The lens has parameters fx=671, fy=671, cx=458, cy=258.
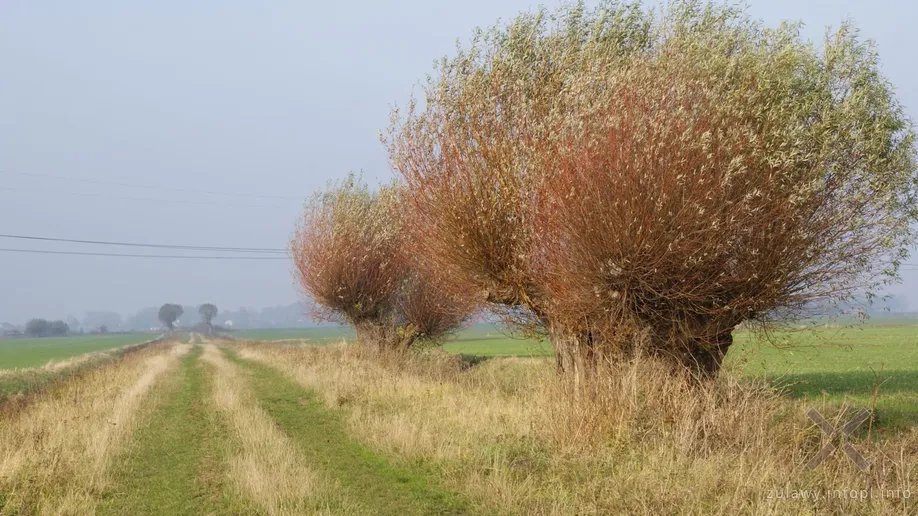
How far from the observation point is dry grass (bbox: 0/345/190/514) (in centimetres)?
992

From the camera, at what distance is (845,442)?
929 cm

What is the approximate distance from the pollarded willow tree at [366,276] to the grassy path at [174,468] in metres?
16.2

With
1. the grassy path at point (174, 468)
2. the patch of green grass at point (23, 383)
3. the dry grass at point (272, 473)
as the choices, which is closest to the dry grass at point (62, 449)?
the grassy path at point (174, 468)

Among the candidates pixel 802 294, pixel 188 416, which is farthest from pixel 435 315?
pixel 802 294

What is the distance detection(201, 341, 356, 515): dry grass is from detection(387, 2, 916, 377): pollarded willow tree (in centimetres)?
636

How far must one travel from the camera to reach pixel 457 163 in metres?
17.0

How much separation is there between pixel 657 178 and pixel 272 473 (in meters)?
8.46

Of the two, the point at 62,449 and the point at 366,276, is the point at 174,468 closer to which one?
the point at 62,449

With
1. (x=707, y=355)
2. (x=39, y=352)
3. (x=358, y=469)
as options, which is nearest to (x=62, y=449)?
(x=358, y=469)

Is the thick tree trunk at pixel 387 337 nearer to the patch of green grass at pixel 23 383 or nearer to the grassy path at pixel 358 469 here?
the patch of green grass at pixel 23 383

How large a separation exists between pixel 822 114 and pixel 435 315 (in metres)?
25.4

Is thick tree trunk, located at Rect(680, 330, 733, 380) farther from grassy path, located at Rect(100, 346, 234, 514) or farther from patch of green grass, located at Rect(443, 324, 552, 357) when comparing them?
grassy path, located at Rect(100, 346, 234, 514)

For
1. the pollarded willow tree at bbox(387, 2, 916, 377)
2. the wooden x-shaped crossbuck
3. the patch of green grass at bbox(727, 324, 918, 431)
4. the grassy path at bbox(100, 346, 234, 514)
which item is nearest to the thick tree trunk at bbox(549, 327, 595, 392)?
the pollarded willow tree at bbox(387, 2, 916, 377)

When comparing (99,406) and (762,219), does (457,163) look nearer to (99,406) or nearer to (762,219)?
(762,219)
